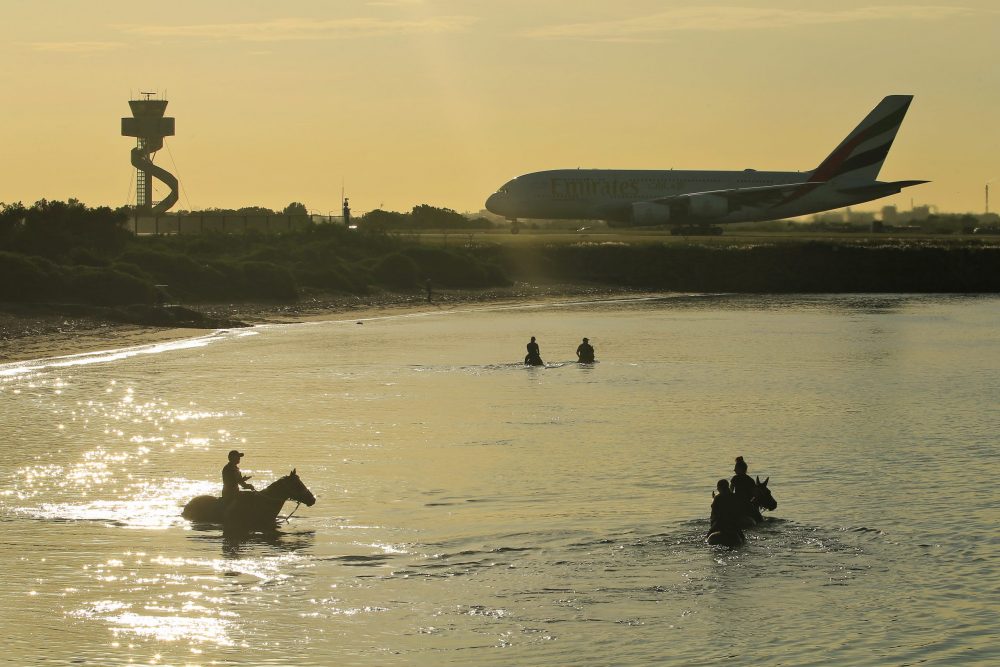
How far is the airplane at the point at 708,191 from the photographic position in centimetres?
10088

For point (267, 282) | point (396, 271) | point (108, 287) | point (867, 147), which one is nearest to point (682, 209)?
point (867, 147)

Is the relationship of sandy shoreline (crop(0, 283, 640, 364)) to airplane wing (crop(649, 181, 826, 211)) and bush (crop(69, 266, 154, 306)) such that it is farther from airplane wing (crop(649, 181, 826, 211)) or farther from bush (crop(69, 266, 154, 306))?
airplane wing (crop(649, 181, 826, 211))

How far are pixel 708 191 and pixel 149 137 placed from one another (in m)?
80.7

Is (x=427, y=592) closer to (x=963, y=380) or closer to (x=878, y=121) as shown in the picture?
(x=963, y=380)

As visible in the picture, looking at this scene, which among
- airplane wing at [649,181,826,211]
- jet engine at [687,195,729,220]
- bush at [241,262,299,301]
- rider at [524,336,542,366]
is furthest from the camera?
jet engine at [687,195,729,220]

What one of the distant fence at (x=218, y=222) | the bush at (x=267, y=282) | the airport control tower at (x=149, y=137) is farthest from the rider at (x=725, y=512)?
the airport control tower at (x=149, y=137)

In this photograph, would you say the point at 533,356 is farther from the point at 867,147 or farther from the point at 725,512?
the point at 867,147

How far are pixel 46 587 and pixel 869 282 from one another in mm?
83704

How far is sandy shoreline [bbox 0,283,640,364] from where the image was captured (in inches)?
2016

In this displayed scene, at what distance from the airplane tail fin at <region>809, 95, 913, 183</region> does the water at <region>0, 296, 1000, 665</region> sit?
55899 millimetres

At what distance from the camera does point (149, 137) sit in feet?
528

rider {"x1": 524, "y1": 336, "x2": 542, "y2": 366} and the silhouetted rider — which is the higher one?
rider {"x1": 524, "y1": 336, "x2": 542, "y2": 366}

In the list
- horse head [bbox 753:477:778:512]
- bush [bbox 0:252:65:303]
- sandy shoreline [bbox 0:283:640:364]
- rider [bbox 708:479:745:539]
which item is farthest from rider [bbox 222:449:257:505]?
bush [bbox 0:252:65:303]

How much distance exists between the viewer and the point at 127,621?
59.6ft
